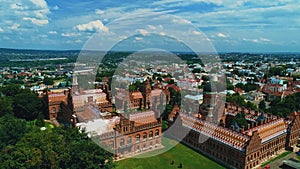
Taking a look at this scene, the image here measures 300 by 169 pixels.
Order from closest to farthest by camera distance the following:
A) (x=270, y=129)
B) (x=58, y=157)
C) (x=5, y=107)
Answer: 1. (x=58, y=157)
2. (x=270, y=129)
3. (x=5, y=107)

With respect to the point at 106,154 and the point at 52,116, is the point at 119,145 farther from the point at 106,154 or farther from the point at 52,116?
the point at 52,116

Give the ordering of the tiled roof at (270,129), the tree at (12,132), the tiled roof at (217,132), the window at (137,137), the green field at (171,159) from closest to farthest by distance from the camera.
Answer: the green field at (171,159) → the tiled roof at (217,132) → the tree at (12,132) → the window at (137,137) → the tiled roof at (270,129)

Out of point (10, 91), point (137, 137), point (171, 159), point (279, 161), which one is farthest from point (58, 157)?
point (10, 91)

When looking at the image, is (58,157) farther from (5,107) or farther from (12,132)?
(5,107)

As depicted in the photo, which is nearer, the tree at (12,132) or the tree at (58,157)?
the tree at (58,157)

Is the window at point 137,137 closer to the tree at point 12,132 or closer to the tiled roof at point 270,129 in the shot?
the tiled roof at point 270,129

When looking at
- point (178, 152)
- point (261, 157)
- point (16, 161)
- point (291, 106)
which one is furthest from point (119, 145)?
point (291, 106)

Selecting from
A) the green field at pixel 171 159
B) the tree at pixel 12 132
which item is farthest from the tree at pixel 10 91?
the green field at pixel 171 159

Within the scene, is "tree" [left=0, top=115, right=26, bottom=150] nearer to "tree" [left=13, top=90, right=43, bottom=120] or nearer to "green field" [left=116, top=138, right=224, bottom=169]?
"tree" [left=13, top=90, right=43, bottom=120]
